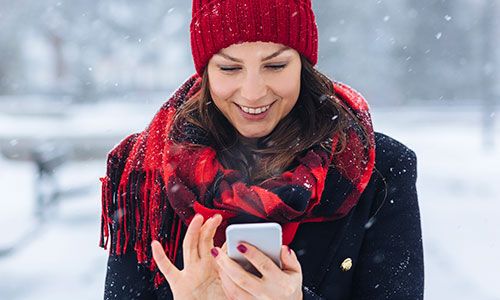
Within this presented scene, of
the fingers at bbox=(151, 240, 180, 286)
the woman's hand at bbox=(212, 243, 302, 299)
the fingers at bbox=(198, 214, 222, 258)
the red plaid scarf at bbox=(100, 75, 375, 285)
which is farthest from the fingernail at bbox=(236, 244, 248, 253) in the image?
the red plaid scarf at bbox=(100, 75, 375, 285)

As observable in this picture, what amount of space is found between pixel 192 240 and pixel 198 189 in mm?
398

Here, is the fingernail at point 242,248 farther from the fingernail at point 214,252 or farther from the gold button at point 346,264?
the gold button at point 346,264

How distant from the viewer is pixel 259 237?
4.76 feet

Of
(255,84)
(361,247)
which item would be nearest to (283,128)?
(255,84)

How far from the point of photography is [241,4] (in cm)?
A: 200

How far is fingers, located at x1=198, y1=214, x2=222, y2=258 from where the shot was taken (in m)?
1.55

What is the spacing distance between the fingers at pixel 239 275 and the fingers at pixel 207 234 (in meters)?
0.09

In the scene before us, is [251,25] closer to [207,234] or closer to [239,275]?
[207,234]

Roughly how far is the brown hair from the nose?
0.24m

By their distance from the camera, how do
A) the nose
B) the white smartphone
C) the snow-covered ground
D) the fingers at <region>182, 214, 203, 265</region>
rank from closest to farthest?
the white smartphone < the fingers at <region>182, 214, 203, 265</region> < the nose < the snow-covered ground

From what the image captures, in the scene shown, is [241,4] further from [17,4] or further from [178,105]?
[17,4]

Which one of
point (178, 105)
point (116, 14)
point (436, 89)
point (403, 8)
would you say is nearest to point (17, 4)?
point (116, 14)

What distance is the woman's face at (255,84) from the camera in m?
1.89

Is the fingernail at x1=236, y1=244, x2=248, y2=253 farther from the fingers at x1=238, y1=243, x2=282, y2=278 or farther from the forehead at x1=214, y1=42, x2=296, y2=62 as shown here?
the forehead at x1=214, y1=42, x2=296, y2=62
